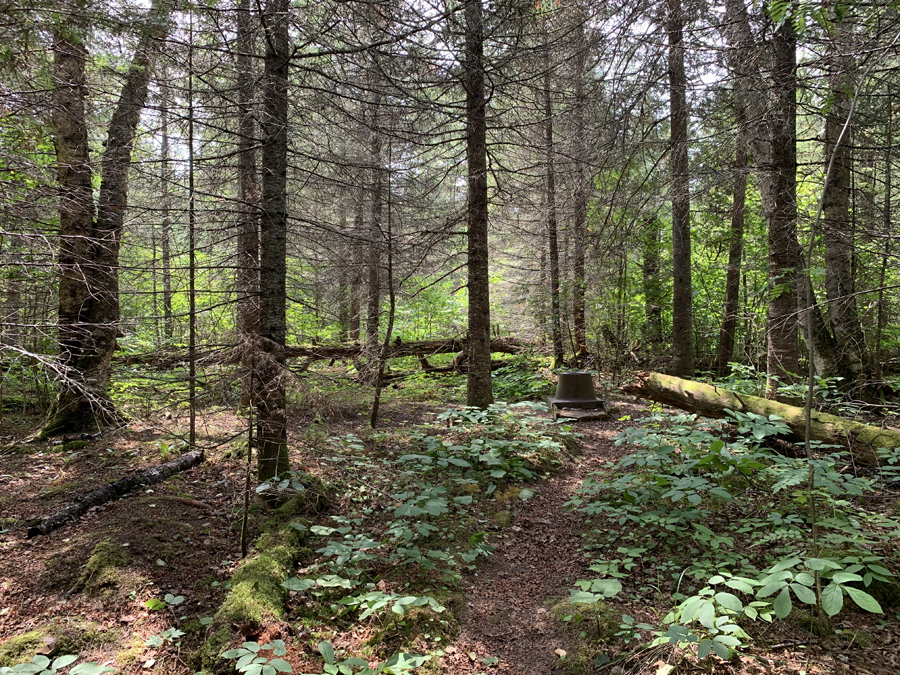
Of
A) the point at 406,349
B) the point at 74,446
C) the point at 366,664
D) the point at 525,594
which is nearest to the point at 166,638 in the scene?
the point at 366,664

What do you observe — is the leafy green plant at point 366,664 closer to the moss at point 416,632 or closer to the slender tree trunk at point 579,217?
the moss at point 416,632

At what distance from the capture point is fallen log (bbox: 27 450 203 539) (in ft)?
13.0

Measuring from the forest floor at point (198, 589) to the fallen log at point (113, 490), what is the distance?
0.34ft

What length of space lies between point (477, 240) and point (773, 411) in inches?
169

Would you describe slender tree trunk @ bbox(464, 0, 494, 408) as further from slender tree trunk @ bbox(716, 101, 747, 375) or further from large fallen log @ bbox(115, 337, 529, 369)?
slender tree trunk @ bbox(716, 101, 747, 375)

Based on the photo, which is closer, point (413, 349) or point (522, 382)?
point (522, 382)

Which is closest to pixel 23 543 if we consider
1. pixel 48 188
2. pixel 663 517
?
pixel 48 188

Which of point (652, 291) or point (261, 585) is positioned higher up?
point (652, 291)

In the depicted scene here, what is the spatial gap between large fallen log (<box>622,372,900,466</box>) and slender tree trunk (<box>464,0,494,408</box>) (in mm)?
2254

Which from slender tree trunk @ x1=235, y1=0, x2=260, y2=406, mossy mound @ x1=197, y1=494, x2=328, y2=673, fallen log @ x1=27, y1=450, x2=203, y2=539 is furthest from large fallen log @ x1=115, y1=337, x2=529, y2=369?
mossy mound @ x1=197, y1=494, x2=328, y2=673

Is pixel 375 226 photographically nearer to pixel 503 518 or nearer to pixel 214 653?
pixel 503 518

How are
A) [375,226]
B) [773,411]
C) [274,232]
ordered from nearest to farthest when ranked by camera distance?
[274,232] < [773,411] < [375,226]

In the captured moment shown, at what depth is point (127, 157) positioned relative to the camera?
6.04m

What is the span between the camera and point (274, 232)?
4488 mm
